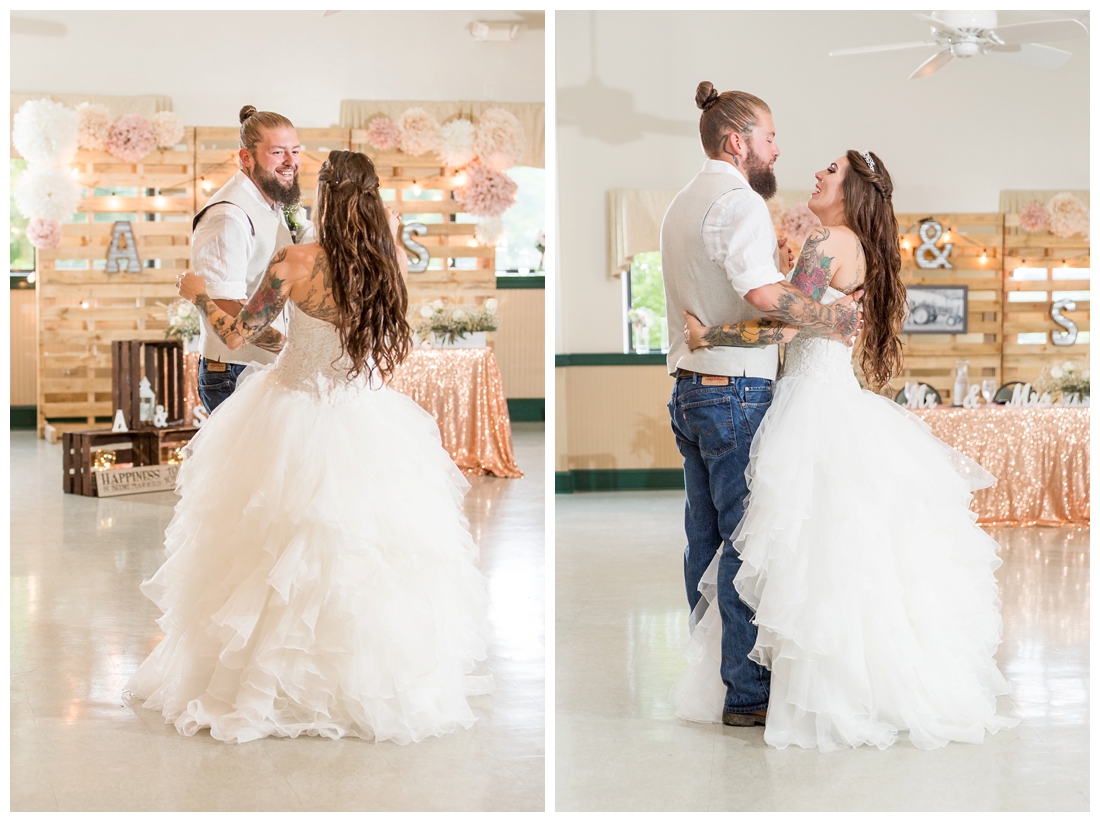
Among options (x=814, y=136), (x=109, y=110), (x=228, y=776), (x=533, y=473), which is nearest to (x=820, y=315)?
(x=228, y=776)

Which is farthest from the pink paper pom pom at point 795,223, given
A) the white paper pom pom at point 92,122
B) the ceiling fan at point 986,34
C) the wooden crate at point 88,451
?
the white paper pom pom at point 92,122

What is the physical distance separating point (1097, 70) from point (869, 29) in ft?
21.3

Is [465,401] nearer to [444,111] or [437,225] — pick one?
[437,225]

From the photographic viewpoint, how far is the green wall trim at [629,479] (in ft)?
28.0

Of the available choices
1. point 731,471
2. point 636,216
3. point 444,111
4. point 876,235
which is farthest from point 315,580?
point 444,111

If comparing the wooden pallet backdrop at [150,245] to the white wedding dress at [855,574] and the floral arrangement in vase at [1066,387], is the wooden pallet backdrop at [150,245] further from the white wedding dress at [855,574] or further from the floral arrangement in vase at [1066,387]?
the white wedding dress at [855,574]

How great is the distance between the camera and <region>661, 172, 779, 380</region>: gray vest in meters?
2.72

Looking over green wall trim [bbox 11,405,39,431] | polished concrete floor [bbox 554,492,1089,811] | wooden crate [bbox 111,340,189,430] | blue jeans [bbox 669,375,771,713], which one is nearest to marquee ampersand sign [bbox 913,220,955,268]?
polished concrete floor [bbox 554,492,1089,811]

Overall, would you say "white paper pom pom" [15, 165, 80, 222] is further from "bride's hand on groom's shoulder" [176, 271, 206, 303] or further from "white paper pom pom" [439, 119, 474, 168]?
"bride's hand on groom's shoulder" [176, 271, 206, 303]

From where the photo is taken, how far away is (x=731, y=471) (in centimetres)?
277

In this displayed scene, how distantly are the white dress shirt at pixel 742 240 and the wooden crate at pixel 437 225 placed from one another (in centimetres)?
783

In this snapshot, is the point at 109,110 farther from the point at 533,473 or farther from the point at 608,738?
the point at 608,738

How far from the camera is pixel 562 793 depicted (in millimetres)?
2480

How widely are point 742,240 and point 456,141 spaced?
319 inches
